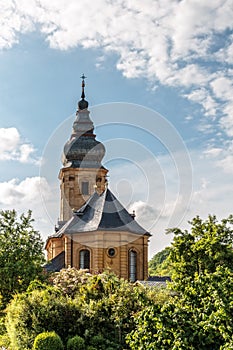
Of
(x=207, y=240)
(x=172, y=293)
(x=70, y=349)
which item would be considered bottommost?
(x=70, y=349)

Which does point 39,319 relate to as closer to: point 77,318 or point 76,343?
point 77,318

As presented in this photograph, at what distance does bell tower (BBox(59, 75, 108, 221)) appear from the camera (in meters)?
78.4

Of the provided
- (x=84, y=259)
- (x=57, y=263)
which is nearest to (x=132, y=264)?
(x=84, y=259)

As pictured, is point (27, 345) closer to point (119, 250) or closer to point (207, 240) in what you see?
point (207, 240)

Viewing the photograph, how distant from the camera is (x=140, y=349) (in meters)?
20.9

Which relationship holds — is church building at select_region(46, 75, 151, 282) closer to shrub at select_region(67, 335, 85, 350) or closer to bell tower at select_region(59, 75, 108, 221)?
bell tower at select_region(59, 75, 108, 221)

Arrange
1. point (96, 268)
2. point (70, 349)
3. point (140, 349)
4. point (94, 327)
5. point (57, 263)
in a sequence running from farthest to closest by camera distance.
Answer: point (57, 263) → point (96, 268) → point (94, 327) → point (70, 349) → point (140, 349)

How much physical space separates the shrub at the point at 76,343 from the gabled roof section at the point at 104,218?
32.1 meters

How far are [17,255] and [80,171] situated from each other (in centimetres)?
3675

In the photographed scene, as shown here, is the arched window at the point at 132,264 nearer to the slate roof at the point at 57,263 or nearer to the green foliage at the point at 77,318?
the slate roof at the point at 57,263

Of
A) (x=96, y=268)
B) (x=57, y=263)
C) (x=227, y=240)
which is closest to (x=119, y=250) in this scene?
(x=96, y=268)

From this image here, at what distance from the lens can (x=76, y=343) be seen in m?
26.0

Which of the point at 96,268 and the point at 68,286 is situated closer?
the point at 68,286

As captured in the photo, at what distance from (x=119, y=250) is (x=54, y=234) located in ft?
51.9
